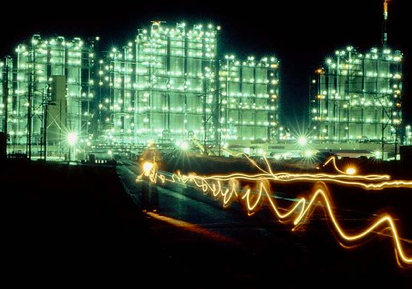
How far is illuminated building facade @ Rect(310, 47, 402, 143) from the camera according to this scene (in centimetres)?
6506

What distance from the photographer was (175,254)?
9133 millimetres

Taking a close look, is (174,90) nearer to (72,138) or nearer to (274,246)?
(72,138)

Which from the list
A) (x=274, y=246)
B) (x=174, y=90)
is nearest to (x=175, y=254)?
(x=274, y=246)

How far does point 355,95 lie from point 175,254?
59646mm

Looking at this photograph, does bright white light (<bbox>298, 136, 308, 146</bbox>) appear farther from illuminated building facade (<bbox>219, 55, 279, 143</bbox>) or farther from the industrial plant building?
illuminated building facade (<bbox>219, 55, 279, 143</bbox>)

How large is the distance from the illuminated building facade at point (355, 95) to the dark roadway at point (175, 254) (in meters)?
51.8

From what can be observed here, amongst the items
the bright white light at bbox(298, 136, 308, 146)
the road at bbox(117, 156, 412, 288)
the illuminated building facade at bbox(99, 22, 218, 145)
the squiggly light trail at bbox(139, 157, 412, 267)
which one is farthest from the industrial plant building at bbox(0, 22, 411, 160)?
the road at bbox(117, 156, 412, 288)

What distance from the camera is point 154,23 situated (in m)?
57.5

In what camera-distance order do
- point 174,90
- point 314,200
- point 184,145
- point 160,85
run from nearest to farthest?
point 314,200 < point 160,85 < point 174,90 < point 184,145

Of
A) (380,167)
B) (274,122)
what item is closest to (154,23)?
(274,122)

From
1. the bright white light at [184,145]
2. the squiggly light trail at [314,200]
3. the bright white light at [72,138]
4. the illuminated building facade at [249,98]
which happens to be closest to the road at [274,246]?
the squiggly light trail at [314,200]

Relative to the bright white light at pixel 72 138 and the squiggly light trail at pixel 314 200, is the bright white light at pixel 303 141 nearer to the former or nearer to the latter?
the bright white light at pixel 72 138

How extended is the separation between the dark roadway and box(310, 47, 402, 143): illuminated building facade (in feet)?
170

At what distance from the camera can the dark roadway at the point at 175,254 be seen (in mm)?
7105
